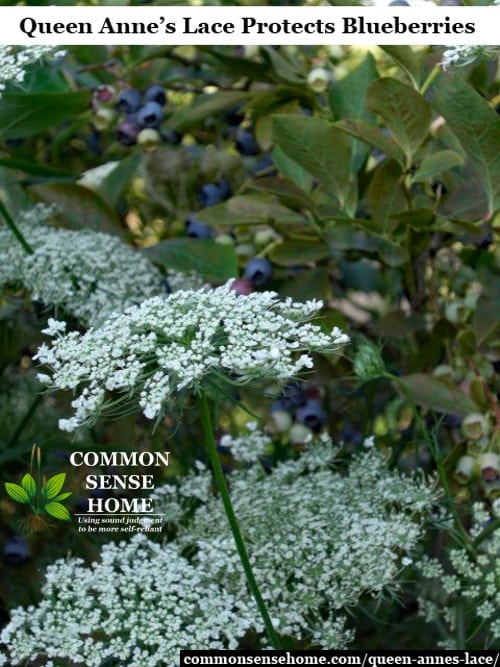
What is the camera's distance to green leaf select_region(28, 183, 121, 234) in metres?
0.77

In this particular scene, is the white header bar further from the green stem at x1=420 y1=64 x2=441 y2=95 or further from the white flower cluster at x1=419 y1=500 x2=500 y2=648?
the white flower cluster at x1=419 y1=500 x2=500 y2=648

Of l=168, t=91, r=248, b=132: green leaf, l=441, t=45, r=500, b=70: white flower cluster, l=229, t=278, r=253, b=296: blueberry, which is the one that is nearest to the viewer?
l=441, t=45, r=500, b=70: white flower cluster

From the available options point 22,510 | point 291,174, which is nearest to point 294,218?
point 291,174

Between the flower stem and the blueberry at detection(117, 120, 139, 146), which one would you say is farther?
the blueberry at detection(117, 120, 139, 146)

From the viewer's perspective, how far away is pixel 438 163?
66 centimetres

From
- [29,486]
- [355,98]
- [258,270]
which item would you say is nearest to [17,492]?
[29,486]

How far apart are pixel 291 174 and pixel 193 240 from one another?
0.08 metres

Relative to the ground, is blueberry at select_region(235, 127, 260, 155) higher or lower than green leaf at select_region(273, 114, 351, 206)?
higher

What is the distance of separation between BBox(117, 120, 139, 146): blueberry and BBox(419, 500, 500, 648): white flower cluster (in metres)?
0.38

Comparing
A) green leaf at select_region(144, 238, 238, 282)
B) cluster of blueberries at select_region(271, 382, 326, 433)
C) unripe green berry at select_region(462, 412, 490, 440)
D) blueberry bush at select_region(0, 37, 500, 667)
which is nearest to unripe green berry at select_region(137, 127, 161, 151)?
blueberry bush at select_region(0, 37, 500, 667)

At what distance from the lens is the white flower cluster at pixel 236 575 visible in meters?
0.56

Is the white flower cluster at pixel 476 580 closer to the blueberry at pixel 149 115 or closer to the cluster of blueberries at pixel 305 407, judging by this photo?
the cluster of blueberries at pixel 305 407

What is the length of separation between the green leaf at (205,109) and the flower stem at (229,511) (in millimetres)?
339

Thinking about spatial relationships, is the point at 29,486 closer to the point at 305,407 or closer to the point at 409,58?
the point at 305,407
